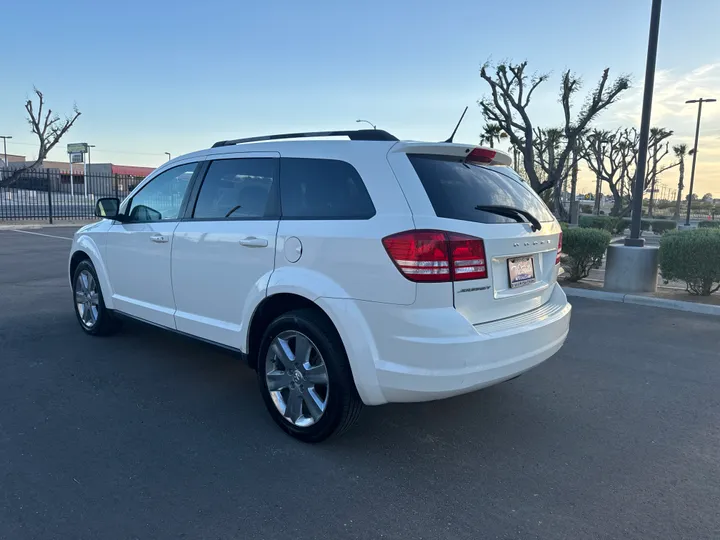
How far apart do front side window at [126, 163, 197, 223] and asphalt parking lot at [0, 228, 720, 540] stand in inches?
51.4

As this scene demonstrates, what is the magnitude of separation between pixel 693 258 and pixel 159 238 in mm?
7365

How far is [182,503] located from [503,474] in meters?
1.73

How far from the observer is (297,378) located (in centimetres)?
335

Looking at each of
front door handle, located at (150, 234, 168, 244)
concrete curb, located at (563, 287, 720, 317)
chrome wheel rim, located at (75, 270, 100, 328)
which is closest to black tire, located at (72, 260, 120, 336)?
chrome wheel rim, located at (75, 270, 100, 328)

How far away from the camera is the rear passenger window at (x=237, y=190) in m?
3.68

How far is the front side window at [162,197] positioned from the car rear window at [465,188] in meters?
2.11

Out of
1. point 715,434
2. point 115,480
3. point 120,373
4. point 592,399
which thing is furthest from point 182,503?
point 715,434

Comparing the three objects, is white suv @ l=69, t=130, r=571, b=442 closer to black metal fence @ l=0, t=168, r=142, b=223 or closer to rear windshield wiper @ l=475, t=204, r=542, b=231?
rear windshield wiper @ l=475, t=204, r=542, b=231

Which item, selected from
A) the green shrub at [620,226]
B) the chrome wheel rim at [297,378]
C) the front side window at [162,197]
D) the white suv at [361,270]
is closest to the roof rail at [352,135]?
the white suv at [361,270]

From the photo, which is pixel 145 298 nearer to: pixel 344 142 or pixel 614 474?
pixel 344 142

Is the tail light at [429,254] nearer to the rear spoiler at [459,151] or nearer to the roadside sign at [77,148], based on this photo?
the rear spoiler at [459,151]

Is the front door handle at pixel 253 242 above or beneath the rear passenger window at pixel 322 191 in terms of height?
beneath

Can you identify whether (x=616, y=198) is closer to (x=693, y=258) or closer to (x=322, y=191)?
(x=693, y=258)

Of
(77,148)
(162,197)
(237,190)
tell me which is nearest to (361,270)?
(237,190)
